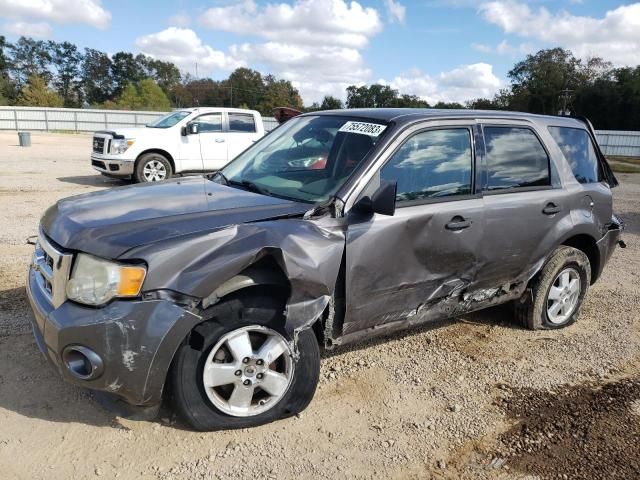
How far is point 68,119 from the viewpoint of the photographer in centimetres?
3706

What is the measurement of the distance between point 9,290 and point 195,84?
330 feet

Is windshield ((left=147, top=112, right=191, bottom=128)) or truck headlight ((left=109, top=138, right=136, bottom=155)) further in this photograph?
windshield ((left=147, top=112, right=191, bottom=128))

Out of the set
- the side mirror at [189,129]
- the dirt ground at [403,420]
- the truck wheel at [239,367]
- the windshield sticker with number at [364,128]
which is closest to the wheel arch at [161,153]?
the side mirror at [189,129]

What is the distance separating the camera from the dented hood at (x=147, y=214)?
8.75 ft

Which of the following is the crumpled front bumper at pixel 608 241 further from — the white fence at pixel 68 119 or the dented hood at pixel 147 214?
the white fence at pixel 68 119

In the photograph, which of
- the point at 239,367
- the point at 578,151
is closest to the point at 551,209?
the point at 578,151

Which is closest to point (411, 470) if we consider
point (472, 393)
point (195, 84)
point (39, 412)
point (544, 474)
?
point (544, 474)

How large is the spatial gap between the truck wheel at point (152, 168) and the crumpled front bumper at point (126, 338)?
9225mm

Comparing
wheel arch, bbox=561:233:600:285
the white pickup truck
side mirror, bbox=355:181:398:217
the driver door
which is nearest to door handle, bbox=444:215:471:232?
the driver door

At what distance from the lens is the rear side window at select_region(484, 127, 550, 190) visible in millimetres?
3906

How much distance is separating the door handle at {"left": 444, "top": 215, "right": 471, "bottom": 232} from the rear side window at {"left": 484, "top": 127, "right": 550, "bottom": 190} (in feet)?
1.32

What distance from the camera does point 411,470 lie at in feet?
9.10

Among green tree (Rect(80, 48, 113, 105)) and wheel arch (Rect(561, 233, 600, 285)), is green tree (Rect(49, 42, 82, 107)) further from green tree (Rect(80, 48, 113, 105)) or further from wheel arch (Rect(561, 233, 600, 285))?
wheel arch (Rect(561, 233, 600, 285))

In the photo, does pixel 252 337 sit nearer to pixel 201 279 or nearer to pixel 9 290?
pixel 201 279
